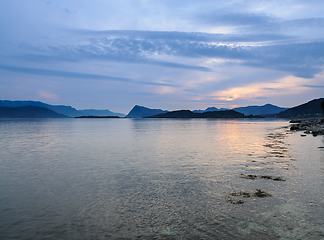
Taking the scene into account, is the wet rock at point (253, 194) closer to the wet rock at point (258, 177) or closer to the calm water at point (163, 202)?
the calm water at point (163, 202)

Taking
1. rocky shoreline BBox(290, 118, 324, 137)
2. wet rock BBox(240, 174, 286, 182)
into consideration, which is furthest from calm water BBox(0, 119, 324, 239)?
rocky shoreline BBox(290, 118, 324, 137)

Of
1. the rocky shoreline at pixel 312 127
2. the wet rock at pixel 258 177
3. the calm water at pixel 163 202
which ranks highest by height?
the rocky shoreline at pixel 312 127

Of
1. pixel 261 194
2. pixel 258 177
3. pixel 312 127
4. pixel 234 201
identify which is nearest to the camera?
pixel 234 201

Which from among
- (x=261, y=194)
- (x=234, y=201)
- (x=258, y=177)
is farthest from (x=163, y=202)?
(x=258, y=177)

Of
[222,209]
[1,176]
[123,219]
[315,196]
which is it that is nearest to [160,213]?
[123,219]

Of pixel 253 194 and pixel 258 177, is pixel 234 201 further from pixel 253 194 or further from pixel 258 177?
pixel 258 177

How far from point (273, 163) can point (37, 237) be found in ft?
61.6

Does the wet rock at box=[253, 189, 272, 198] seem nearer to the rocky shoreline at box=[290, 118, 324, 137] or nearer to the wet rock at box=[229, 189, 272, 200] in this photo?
the wet rock at box=[229, 189, 272, 200]

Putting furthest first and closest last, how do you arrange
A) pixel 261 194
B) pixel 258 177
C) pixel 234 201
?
pixel 258 177 → pixel 261 194 → pixel 234 201

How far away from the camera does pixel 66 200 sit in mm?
11125

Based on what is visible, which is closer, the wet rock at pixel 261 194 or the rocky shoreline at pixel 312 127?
the wet rock at pixel 261 194

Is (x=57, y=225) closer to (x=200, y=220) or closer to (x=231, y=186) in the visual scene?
(x=200, y=220)

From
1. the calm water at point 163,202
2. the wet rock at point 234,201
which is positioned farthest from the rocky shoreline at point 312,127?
the wet rock at point 234,201

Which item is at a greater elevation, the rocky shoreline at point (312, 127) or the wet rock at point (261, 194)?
the rocky shoreline at point (312, 127)
